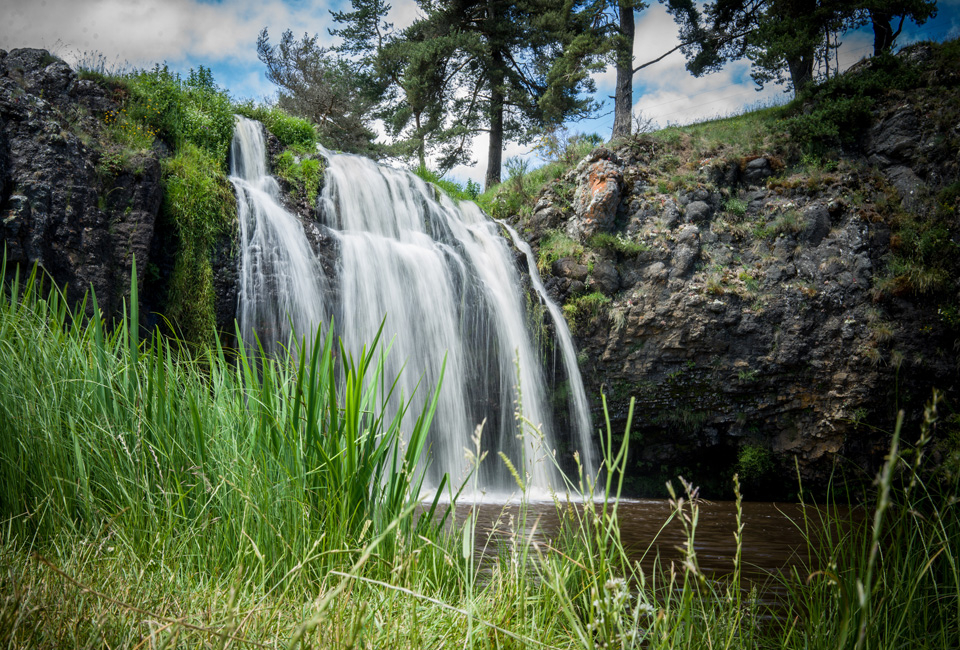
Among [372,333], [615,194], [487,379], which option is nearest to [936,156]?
[615,194]

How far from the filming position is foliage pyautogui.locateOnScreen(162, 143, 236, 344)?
6.34m

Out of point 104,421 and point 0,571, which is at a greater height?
point 104,421

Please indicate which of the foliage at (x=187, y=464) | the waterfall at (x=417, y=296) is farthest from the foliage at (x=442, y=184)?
the foliage at (x=187, y=464)

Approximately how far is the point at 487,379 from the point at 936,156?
8890mm

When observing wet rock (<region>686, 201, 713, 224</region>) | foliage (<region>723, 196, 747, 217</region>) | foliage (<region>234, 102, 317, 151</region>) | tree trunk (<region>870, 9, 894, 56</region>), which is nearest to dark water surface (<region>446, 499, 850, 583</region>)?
wet rock (<region>686, 201, 713, 224</region>)

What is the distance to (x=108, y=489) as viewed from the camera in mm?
2002

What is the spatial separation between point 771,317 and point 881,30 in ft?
27.9

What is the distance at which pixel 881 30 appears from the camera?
11.8m

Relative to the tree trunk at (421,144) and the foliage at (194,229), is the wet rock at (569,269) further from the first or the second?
the tree trunk at (421,144)

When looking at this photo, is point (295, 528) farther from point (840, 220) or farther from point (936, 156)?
point (936, 156)

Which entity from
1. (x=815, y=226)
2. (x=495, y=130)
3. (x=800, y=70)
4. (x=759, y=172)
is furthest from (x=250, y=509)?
(x=495, y=130)

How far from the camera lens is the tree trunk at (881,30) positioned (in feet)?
38.0

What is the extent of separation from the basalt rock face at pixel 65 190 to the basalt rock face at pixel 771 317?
263 inches

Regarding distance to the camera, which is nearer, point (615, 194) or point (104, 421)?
point (104, 421)
